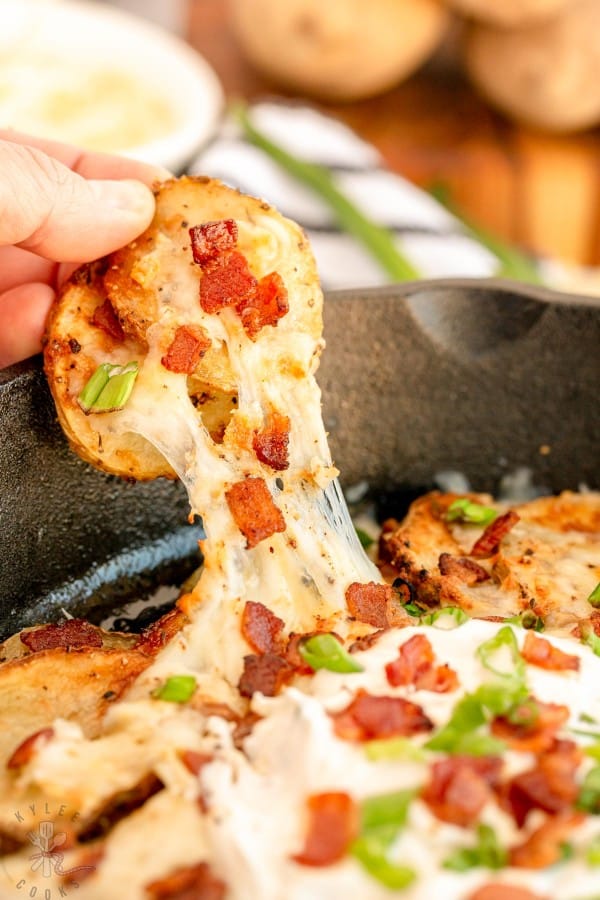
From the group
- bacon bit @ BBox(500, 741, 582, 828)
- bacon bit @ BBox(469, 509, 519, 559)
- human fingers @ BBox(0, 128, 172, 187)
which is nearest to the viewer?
bacon bit @ BBox(500, 741, 582, 828)

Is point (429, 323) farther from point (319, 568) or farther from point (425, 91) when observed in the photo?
point (425, 91)

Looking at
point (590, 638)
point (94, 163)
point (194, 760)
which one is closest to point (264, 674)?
point (194, 760)

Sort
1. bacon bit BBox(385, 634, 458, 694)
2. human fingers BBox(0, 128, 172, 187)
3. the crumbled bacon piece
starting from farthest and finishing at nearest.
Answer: human fingers BBox(0, 128, 172, 187) < the crumbled bacon piece < bacon bit BBox(385, 634, 458, 694)

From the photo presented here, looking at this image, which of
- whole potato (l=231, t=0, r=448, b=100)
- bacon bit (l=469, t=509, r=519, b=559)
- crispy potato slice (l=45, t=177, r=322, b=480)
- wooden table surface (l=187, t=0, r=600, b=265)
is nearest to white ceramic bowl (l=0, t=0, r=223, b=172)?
whole potato (l=231, t=0, r=448, b=100)

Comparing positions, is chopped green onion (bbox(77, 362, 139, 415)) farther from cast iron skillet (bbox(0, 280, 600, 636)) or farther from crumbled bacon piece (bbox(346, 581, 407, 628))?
crumbled bacon piece (bbox(346, 581, 407, 628))

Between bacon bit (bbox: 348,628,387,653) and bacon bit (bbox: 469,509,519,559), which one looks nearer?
bacon bit (bbox: 348,628,387,653)

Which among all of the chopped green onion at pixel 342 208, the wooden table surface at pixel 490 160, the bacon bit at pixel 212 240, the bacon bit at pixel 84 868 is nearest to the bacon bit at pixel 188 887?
the bacon bit at pixel 84 868

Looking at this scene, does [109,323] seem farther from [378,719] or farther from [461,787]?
[461,787]
